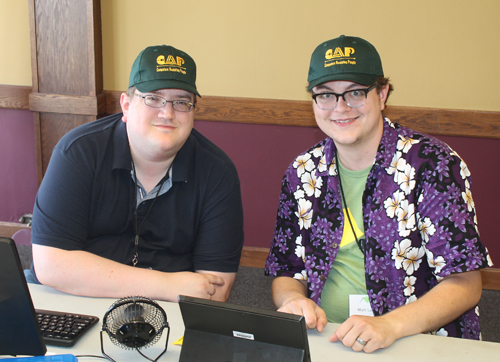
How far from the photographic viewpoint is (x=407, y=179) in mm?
1502

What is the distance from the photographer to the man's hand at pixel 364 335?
1.17 metres

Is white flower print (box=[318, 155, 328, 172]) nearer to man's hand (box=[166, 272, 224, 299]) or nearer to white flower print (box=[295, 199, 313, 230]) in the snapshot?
white flower print (box=[295, 199, 313, 230])

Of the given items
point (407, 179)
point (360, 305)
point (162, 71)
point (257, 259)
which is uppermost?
point (162, 71)

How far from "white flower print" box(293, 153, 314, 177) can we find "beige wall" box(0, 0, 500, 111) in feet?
5.16

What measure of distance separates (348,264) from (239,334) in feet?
2.38

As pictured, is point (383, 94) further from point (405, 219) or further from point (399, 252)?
point (399, 252)

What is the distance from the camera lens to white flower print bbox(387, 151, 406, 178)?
1.52 metres

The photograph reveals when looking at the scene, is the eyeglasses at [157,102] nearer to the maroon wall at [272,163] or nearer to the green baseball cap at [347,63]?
the green baseball cap at [347,63]

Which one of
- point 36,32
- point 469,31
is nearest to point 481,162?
point 469,31

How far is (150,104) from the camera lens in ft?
5.18

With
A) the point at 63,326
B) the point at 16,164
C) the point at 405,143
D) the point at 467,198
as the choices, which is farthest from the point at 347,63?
the point at 16,164

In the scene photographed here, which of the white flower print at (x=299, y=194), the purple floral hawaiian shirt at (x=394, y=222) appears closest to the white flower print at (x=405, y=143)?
the purple floral hawaiian shirt at (x=394, y=222)

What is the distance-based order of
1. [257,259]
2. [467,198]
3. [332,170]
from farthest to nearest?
1. [257,259]
2. [332,170]
3. [467,198]

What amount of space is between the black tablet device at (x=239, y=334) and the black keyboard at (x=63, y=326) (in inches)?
12.3
